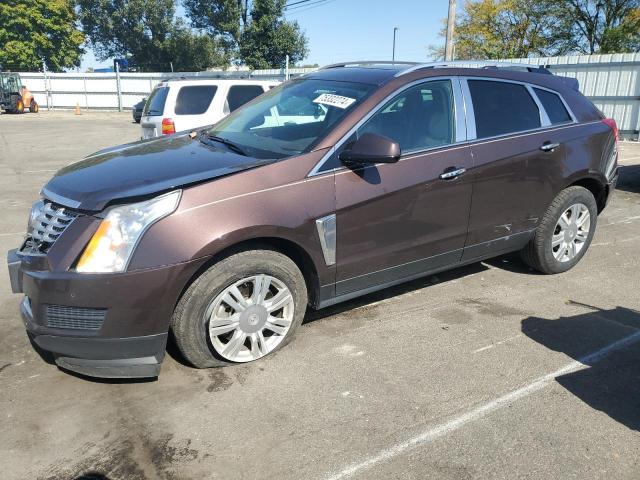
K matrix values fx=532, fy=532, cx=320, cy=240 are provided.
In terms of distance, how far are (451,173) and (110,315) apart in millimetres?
2468

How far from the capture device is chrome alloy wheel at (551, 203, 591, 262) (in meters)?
4.80

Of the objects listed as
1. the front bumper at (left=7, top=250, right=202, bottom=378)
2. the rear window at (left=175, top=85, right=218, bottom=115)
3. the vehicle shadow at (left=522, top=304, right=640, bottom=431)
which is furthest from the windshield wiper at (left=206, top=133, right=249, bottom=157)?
the rear window at (left=175, top=85, right=218, bottom=115)

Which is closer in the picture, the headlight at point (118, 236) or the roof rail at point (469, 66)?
the headlight at point (118, 236)

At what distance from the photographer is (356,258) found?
11.6 feet

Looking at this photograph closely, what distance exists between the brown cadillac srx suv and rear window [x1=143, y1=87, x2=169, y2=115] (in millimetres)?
5626

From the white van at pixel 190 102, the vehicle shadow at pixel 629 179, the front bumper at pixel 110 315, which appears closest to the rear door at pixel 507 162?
the front bumper at pixel 110 315

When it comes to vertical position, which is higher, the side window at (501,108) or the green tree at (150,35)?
the green tree at (150,35)

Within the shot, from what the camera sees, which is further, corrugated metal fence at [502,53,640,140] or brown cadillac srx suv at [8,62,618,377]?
corrugated metal fence at [502,53,640,140]

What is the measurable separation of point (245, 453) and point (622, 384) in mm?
2240

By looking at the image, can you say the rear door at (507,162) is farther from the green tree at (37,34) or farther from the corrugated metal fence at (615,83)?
the green tree at (37,34)

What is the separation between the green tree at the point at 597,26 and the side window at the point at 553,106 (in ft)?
112

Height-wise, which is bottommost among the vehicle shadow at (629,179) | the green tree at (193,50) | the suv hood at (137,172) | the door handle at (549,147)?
the vehicle shadow at (629,179)

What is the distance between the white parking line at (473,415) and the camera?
8.13ft

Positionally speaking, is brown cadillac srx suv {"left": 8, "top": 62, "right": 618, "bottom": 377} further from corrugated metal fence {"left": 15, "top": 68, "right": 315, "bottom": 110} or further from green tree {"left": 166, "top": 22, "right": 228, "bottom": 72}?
green tree {"left": 166, "top": 22, "right": 228, "bottom": 72}
